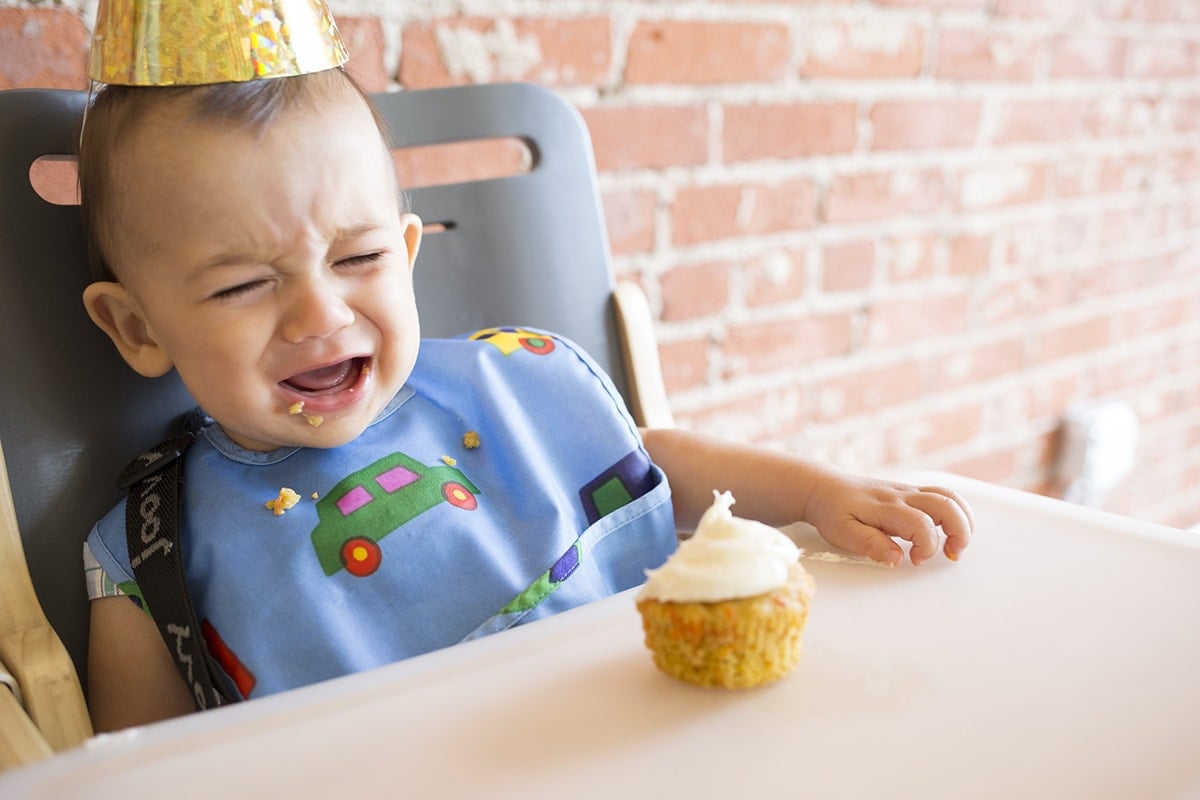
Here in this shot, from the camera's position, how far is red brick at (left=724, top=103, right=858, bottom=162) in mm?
1235

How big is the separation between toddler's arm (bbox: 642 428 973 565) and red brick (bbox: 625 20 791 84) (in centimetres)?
47

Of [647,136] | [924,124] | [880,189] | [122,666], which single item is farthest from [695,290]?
[122,666]

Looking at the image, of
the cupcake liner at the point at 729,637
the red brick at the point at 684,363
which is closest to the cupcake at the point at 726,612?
the cupcake liner at the point at 729,637

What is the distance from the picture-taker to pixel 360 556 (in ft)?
2.25

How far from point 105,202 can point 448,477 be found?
28 centimetres

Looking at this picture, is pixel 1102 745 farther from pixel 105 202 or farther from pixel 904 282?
pixel 904 282

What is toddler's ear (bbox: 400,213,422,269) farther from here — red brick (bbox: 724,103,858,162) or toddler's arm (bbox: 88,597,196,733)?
red brick (bbox: 724,103,858,162)

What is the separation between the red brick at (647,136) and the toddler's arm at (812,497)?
39 centimetres

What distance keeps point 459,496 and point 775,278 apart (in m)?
0.70

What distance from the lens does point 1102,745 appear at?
0.43 meters

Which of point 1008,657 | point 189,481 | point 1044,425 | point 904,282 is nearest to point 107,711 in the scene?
point 189,481

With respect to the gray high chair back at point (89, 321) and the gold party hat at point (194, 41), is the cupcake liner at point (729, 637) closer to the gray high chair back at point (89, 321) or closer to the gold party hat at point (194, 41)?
the gray high chair back at point (89, 321)

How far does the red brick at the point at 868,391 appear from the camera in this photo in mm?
1418

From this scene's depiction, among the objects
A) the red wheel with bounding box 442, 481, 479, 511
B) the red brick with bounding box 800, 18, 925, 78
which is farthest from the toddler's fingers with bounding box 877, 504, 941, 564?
the red brick with bounding box 800, 18, 925, 78
